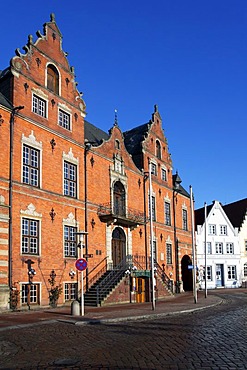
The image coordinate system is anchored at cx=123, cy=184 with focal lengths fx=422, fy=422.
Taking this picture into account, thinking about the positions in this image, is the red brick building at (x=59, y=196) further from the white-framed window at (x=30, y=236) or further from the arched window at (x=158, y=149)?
the arched window at (x=158, y=149)

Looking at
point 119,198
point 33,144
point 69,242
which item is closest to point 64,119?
point 33,144

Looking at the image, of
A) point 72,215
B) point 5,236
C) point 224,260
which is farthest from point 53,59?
point 224,260

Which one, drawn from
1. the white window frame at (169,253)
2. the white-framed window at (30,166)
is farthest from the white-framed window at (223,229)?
the white-framed window at (30,166)

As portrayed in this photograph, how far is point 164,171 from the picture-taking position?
133 feet

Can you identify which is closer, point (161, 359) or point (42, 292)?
point (161, 359)

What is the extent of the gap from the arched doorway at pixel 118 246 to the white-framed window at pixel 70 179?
5.55 meters

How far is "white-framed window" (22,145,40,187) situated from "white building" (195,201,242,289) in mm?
32079

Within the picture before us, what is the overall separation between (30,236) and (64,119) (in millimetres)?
8232

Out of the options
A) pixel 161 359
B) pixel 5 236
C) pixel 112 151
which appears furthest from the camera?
pixel 112 151

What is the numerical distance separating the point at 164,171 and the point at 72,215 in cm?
1652

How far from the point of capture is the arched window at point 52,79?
26.1 meters

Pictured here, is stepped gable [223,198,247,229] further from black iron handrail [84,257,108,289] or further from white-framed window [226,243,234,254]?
black iron handrail [84,257,108,289]

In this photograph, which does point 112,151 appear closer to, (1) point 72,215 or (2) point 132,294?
(1) point 72,215

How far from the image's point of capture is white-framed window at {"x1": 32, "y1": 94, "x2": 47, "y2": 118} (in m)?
24.4
